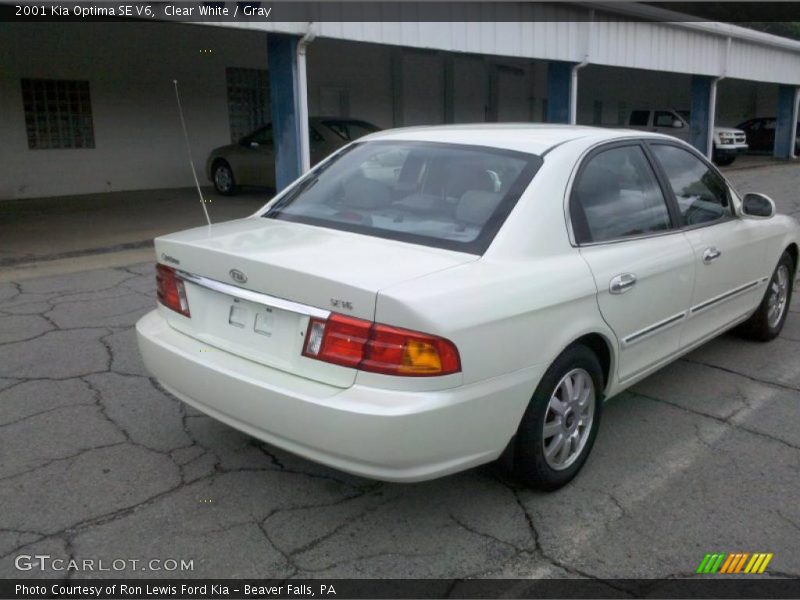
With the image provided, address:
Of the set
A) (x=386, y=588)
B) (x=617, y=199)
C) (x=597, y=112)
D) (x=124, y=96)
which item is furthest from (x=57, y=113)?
(x=597, y=112)

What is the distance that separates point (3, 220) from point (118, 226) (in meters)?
1.89

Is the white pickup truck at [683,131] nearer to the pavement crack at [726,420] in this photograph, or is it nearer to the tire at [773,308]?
the tire at [773,308]

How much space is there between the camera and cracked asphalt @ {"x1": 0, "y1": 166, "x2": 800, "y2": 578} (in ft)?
9.55

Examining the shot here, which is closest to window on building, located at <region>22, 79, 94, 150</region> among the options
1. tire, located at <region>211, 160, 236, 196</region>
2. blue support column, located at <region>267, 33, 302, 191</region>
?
tire, located at <region>211, 160, 236, 196</region>

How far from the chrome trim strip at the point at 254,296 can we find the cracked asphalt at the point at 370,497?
90cm

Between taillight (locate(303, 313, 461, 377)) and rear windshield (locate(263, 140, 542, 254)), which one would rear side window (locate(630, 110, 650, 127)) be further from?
taillight (locate(303, 313, 461, 377))

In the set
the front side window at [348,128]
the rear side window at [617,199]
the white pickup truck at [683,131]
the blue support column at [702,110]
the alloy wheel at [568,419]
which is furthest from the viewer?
the white pickup truck at [683,131]

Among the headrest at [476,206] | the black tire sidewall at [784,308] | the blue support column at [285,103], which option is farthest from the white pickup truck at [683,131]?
the headrest at [476,206]

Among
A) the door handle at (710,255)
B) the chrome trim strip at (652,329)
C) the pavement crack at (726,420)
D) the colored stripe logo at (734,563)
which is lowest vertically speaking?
the pavement crack at (726,420)

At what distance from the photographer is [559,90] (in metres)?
15.5

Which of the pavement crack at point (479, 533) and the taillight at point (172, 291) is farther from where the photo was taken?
the taillight at point (172, 291)

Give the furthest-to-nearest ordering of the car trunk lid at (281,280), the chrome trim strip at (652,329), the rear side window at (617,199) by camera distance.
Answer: the chrome trim strip at (652,329) → the rear side window at (617,199) → the car trunk lid at (281,280)

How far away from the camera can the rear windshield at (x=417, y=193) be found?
10.8ft

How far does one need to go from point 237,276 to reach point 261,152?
437 inches
